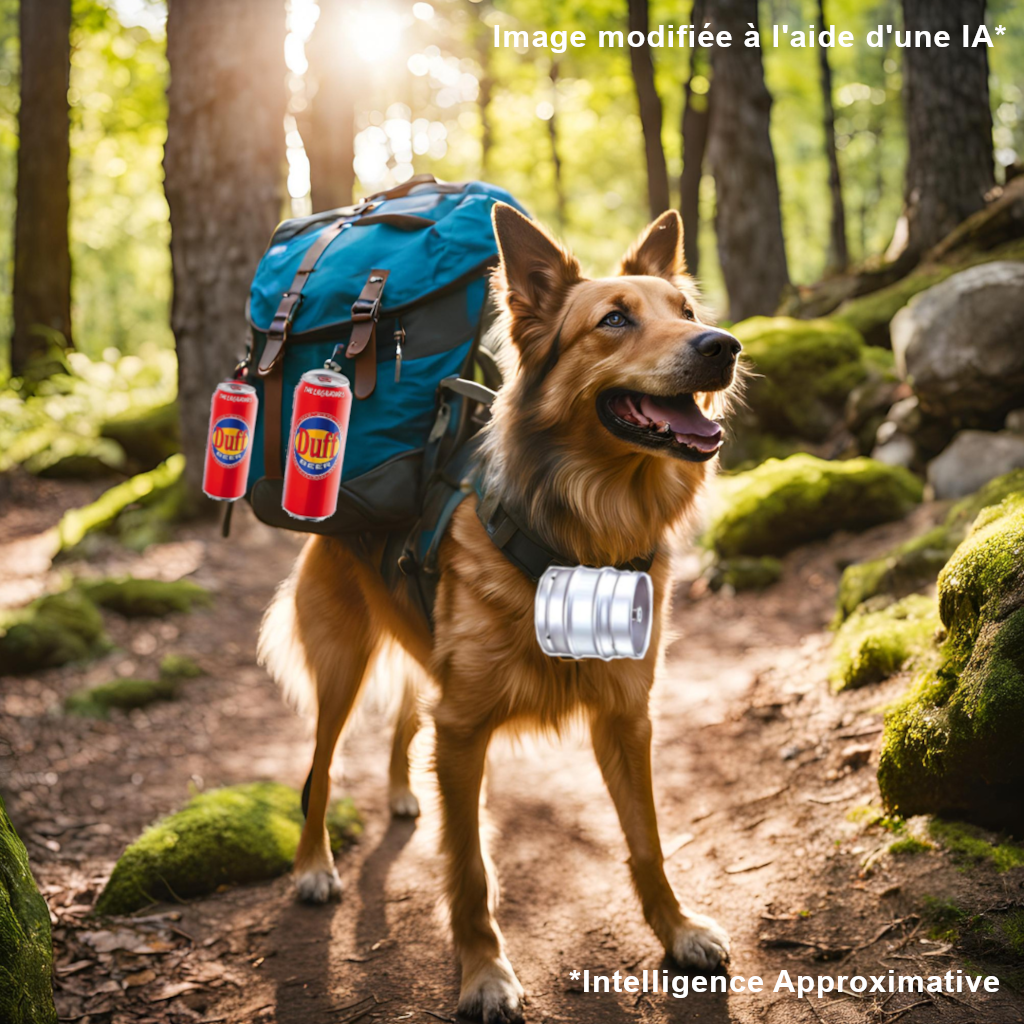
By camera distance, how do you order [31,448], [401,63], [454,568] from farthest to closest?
[401,63] < [31,448] < [454,568]

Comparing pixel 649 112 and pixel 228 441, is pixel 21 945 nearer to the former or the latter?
pixel 228 441

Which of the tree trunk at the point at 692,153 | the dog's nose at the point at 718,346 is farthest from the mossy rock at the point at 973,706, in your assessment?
the tree trunk at the point at 692,153

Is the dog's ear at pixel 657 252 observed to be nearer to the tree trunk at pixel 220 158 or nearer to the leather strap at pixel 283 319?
the leather strap at pixel 283 319

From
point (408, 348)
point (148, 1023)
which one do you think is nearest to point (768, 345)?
point (408, 348)

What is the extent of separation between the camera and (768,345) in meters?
7.96

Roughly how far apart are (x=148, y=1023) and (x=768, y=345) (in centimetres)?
701

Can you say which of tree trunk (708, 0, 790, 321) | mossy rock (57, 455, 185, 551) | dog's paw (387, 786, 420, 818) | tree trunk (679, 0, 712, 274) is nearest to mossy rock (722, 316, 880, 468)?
tree trunk (708, 0, 790, 321)

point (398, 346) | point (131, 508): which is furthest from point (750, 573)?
point (131, 508)

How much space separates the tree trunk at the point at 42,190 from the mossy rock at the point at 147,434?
80.1 inches

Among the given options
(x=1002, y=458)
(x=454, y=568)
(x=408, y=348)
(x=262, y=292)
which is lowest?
(x=454, y=568)

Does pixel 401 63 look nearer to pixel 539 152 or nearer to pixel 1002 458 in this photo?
pixel 539 152

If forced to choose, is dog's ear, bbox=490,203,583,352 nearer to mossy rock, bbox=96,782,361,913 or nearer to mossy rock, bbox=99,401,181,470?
mossy rock, bbox=96,782,361,913

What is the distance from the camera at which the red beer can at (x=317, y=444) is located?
3.02 metres

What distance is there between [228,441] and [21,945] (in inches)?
72.2
